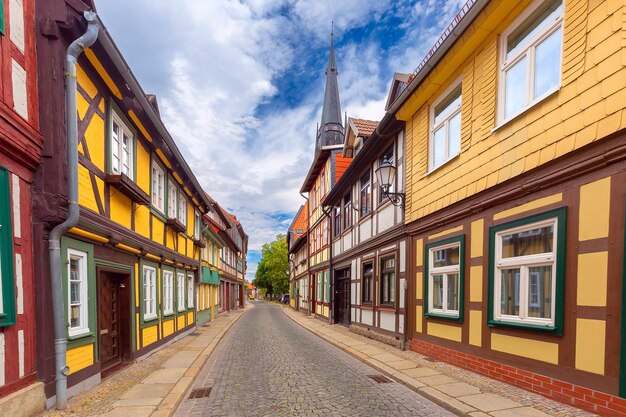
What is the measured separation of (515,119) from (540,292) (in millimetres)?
2711

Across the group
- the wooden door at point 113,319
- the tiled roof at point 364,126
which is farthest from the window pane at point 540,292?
the tiled roof at point 364,126

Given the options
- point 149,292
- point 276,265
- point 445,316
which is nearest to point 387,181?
point 445,316

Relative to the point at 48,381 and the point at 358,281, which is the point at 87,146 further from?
the point at 358,281

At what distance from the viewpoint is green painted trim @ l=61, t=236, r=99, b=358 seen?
5.07 metres

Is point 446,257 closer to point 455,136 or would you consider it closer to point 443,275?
point 443,275

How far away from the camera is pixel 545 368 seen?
4.82 m

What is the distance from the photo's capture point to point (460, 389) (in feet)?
17.9

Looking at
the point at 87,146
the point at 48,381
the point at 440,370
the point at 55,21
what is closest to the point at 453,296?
the point at 440,370

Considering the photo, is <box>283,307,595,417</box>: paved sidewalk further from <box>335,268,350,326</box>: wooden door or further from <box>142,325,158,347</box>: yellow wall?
<box>335,268,350,326</box>: wooden door

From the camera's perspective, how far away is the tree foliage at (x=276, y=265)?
2197 inches

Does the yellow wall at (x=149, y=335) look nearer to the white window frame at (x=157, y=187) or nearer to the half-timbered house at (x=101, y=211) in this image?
the half-timbered house at (x=101, y=211)

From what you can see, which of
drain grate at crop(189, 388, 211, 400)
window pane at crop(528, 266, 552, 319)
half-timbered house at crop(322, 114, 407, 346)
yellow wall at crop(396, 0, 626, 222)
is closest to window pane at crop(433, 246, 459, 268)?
yellow wall at crop(396, 0, 626, 222)

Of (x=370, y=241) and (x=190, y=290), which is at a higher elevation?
(x=370, y=241)

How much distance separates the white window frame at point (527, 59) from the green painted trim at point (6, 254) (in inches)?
281
